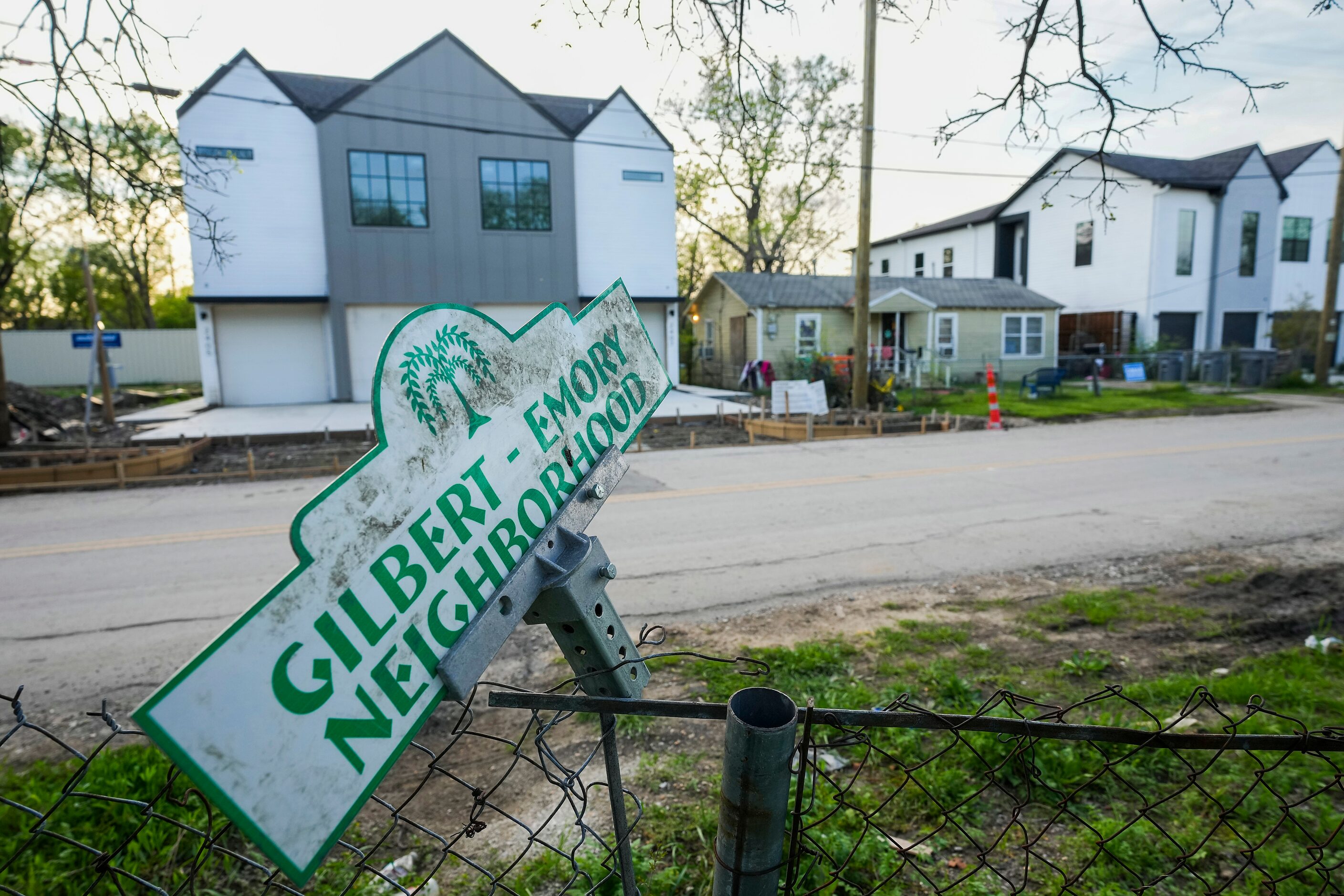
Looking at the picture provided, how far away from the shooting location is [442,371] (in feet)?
4.17

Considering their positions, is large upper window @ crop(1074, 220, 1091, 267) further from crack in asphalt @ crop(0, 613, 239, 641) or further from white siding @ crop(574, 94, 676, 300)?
crack in asphalt @ crop(0, 613, 239, 641)

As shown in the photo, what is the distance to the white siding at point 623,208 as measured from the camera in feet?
79.4

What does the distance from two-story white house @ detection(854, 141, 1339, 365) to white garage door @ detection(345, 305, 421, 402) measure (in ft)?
76.6

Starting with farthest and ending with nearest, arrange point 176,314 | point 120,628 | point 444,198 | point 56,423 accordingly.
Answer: point 176,314 → point 444,198 → point 56,423 → point 120,628


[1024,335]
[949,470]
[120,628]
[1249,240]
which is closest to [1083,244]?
[1249,240]

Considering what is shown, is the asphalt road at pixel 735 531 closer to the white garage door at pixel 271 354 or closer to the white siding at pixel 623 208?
the white garage door at pixel 271 354

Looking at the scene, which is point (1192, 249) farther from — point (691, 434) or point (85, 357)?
point (85, 357)

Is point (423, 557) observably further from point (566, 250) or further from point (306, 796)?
point (566, 250)

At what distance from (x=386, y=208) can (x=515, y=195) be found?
3.89 metres

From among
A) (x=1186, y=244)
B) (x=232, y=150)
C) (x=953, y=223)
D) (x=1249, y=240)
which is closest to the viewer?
(x=232, y=150)

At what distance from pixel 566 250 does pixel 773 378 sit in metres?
7.82

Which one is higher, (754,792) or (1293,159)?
(1293,159)

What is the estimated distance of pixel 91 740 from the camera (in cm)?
365

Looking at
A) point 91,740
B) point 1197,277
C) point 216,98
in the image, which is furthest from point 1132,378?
point 216,98
